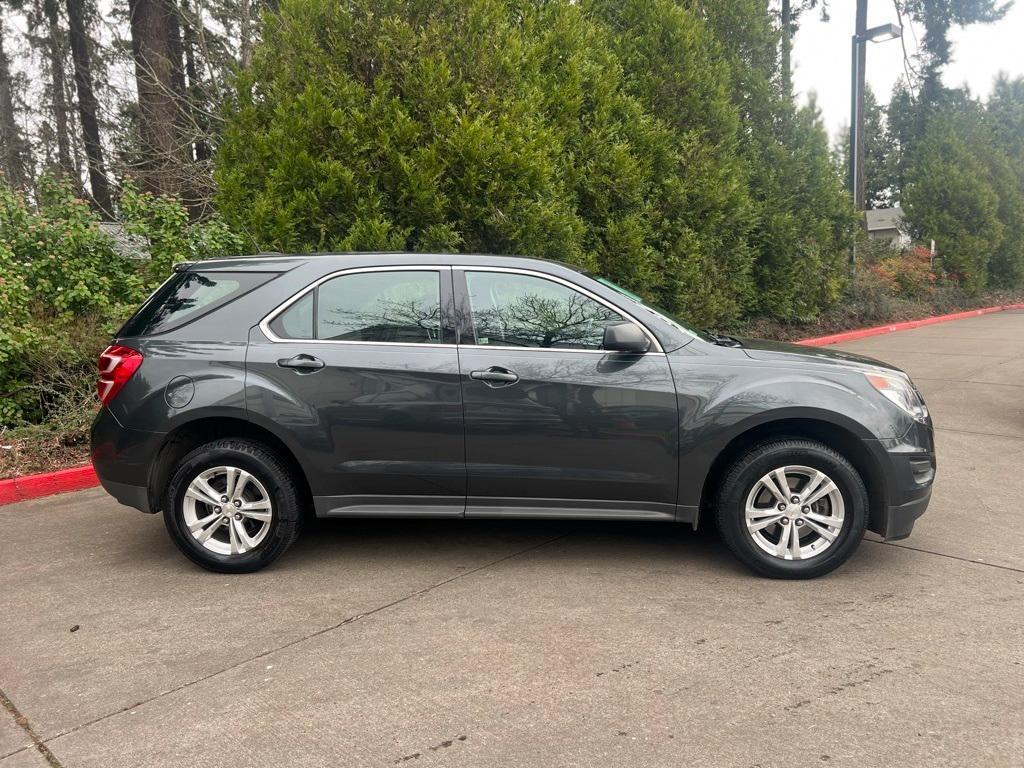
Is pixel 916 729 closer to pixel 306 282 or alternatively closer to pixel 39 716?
pixel 39 716

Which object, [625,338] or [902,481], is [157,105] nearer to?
[625,338]

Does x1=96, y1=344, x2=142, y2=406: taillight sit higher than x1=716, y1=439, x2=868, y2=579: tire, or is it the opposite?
x1=96, y1=344, x2=142, y2=406: taillight

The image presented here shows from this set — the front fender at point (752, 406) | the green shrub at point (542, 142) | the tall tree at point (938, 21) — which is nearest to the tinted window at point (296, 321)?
the front fender at point (752, 406)

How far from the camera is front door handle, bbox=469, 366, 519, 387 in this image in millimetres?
4234

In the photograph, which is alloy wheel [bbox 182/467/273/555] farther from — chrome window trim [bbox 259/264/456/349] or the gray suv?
chrome window trim [bbox 259/264/456/349]

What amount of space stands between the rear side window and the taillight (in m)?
0.13

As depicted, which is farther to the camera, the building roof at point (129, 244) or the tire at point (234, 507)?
the building roof at point (129, 244)

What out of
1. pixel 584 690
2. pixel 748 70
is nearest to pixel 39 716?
pixel 584 690

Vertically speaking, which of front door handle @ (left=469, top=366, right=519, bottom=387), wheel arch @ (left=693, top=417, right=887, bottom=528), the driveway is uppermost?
front door handle @ (left=469, top=366, right=519, bottom=387)

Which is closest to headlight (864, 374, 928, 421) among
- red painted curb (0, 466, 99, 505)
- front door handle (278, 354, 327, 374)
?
front door handle (278, 354, 327, 374)

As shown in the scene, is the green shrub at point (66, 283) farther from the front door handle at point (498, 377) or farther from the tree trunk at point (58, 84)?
the tree trunk at point (58, 84)

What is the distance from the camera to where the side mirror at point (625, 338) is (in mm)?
4113

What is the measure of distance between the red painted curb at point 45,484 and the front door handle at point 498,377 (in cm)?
337

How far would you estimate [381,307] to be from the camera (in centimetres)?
444
